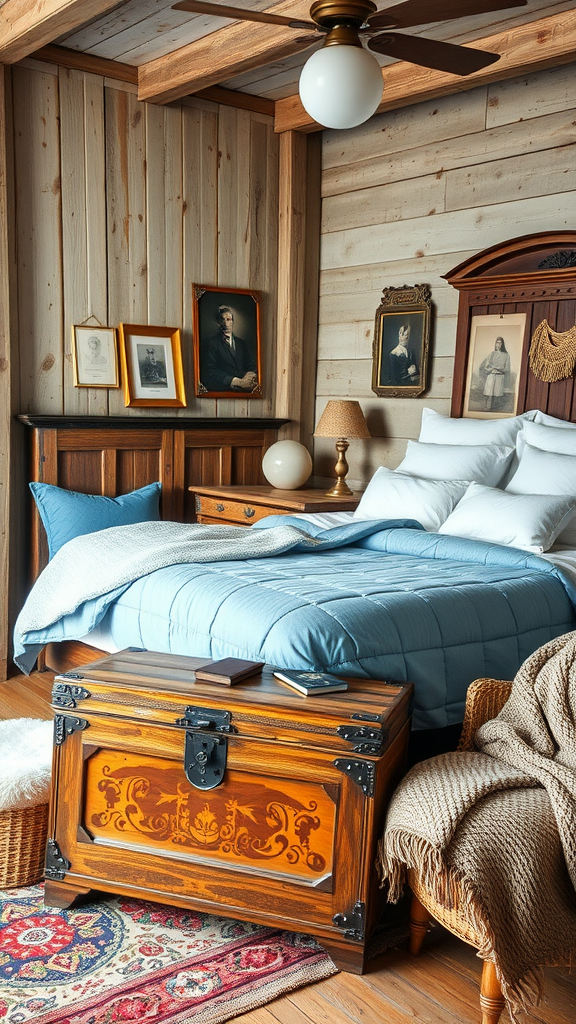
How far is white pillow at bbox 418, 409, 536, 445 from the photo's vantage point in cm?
376

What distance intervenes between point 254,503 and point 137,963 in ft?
8.64

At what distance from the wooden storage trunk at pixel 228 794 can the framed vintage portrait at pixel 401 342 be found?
260cm

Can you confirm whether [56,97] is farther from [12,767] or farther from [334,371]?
[12,767]

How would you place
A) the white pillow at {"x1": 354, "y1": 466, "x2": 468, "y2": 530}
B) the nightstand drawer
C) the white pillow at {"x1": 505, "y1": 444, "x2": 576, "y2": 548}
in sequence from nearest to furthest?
1. the white pillow at {"x1": 505, "y1": 444, "x2": 576, "y2": 548}
2. the white pillow at {"x1": 354, "y1": 466, "x2": 468, "y2": 530}
3. the nightstand drawer

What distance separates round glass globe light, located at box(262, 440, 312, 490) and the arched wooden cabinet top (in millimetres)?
877

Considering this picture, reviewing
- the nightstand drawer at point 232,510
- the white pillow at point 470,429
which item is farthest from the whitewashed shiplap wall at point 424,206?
the nightstand drawer at point 232,510

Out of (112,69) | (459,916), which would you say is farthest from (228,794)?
(112,69)

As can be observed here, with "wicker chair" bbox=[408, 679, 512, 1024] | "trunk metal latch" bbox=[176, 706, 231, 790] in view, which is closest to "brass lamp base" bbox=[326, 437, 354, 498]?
"wicker chair" bbox=[408, 679, 512, 1024]

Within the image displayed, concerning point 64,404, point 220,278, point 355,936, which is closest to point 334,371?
point 220,278

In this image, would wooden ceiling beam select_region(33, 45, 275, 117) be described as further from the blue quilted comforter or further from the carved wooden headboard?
the blue quilted comforter

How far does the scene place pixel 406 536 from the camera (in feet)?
10.8

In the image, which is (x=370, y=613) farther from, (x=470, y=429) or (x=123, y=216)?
(x=123, y=216)

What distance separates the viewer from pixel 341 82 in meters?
2.24

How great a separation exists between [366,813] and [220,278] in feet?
11.4
